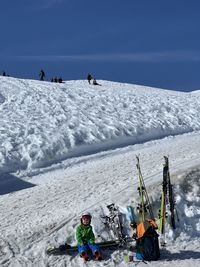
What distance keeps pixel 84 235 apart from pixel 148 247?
5.27 feet

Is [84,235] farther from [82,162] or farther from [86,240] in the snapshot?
[82,162]

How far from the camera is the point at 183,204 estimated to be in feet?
52.7

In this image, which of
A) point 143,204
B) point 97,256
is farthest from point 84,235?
point 143,204

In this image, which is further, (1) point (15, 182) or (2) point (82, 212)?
(1) point (15, 182)

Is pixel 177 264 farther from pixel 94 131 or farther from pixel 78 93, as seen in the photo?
pixel 78 93

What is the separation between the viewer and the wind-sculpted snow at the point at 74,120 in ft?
81.4

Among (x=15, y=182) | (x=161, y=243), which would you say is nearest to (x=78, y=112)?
(x=15, y=182)

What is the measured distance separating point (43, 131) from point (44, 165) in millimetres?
4275

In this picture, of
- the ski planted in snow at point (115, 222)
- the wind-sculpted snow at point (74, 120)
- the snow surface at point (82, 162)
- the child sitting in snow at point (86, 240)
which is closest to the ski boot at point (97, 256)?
the child sitting in snow at point (86, 240)

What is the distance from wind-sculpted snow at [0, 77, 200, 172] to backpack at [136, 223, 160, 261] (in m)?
10.3

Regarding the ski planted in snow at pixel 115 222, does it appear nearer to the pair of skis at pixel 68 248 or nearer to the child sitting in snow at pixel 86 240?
the pair of skis at pixel 68 248

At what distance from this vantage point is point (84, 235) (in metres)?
13.4

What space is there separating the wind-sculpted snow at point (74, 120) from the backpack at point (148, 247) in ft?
33.8

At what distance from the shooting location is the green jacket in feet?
43.5
